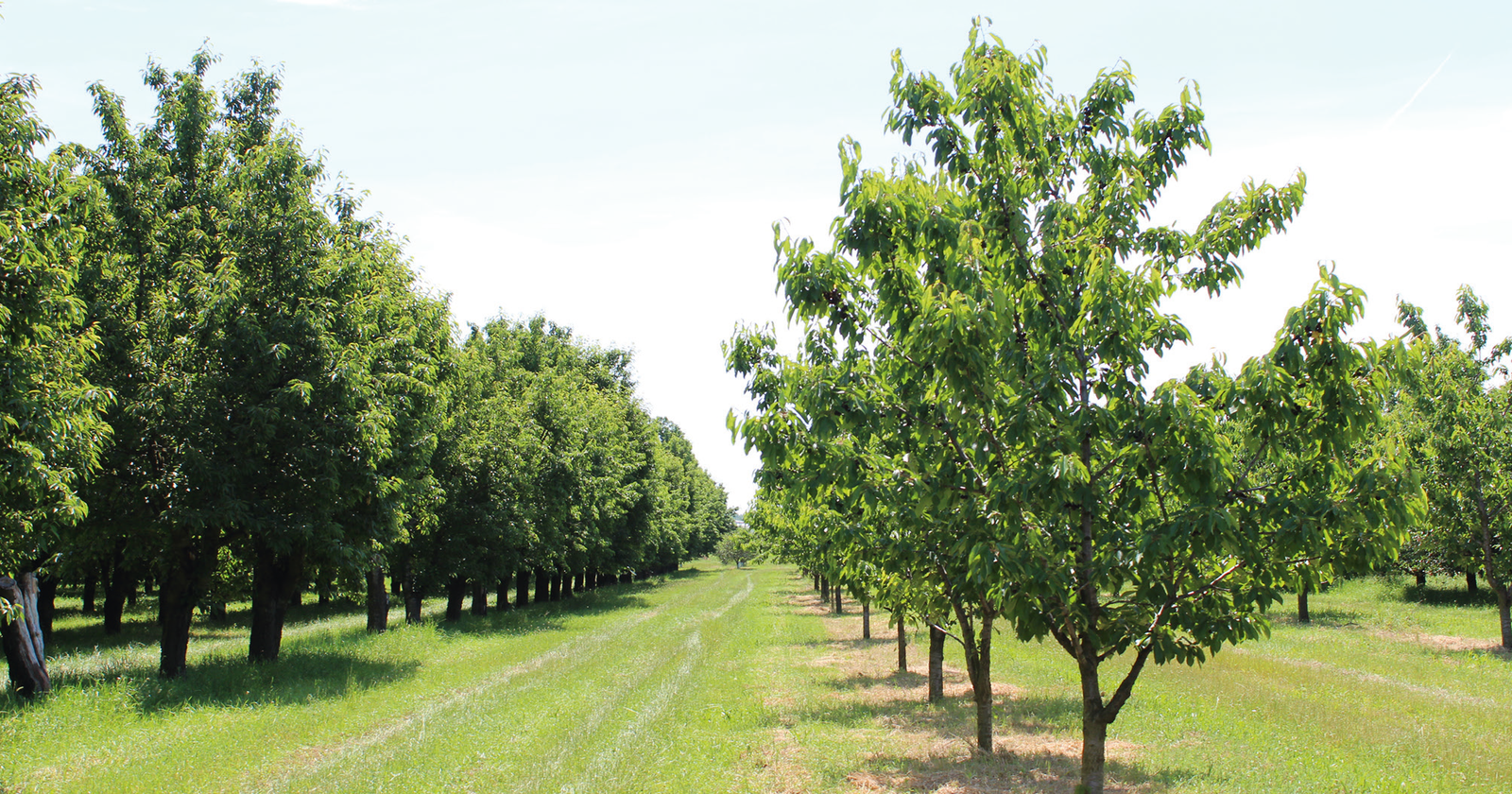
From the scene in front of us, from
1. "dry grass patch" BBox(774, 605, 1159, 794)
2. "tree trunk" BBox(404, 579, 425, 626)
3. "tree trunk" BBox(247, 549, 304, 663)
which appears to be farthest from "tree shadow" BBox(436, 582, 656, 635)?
"dry grass patch" BBox(774, 605, 1159, 794)

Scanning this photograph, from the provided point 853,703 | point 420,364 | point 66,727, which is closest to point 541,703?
point 853,703

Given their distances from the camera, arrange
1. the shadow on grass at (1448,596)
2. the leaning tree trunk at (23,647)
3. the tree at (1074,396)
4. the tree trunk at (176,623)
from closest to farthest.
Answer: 1. the tree at (1074,396)
2. the leaning tree trunk at (23,647)
3. the tree trunk at (176,623)
4. the shadow on grass at (1448,596)

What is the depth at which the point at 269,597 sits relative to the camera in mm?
19406

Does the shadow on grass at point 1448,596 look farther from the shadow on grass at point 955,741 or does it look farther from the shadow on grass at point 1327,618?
the shadow on grass at point 955,741

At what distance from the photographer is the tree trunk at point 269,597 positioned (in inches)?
755

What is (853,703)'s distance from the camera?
1562 centimetres

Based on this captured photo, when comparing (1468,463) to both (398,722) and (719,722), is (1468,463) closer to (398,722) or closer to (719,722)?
(719,722)

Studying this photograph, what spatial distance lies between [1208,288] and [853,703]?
1142 cm

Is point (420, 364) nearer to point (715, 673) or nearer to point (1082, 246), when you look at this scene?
point (715, 673)

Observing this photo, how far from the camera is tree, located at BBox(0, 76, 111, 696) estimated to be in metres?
9.91

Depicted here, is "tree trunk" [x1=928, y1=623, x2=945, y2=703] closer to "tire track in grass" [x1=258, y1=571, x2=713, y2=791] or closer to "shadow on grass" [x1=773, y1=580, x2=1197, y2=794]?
"shadow on grass" [x1=773, y1=580, x2=1197, y2=794]

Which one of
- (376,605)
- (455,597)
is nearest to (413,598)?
(455,597)

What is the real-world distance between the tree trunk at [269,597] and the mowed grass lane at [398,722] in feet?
1.66

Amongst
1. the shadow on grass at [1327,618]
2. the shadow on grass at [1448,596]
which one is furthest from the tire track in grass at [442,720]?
the shadow on grass at [1448,596]
